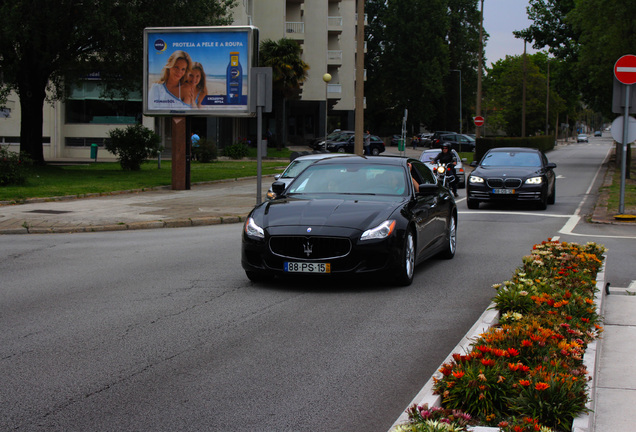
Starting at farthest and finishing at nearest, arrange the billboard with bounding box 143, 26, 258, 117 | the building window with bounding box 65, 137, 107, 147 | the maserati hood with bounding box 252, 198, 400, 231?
1. the building window with bounding box 65, 137, 107, 147
2. the billboard with bounding box 143, 26, 258, 117
3. the maserati hood with bounding box 252, 198, 400, 231

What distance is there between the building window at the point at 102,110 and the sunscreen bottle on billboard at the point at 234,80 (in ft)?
92.5

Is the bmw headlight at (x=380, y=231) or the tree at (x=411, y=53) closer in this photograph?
the bmw headlight at (x=380, y=231)

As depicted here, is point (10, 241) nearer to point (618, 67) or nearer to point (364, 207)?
point (364, 207)

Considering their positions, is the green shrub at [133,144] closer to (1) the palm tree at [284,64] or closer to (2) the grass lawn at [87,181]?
(2) the grass lawn at [87,181]

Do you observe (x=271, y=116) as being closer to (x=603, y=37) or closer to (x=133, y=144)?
(x=603, y=37)

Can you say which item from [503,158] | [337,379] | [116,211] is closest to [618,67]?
[503,158]

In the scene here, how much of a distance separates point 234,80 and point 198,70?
1158 millimetres

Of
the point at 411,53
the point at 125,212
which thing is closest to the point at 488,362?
the point at 125,212

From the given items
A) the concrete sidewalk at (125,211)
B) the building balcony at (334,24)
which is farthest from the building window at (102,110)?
the concrete sidewalk at (125,211)

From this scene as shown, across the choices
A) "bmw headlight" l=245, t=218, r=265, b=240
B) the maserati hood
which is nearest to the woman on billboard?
the maserati hood

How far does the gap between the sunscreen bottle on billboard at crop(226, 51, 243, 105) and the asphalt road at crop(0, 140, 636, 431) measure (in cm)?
1328

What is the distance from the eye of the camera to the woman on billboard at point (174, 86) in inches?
994

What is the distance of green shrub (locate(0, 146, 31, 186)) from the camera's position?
23.0 meters

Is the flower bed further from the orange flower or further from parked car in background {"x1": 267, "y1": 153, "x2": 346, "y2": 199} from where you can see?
parked car in background {"x1": 267, "y1": 153, "x2": 346, "y2": 199}
